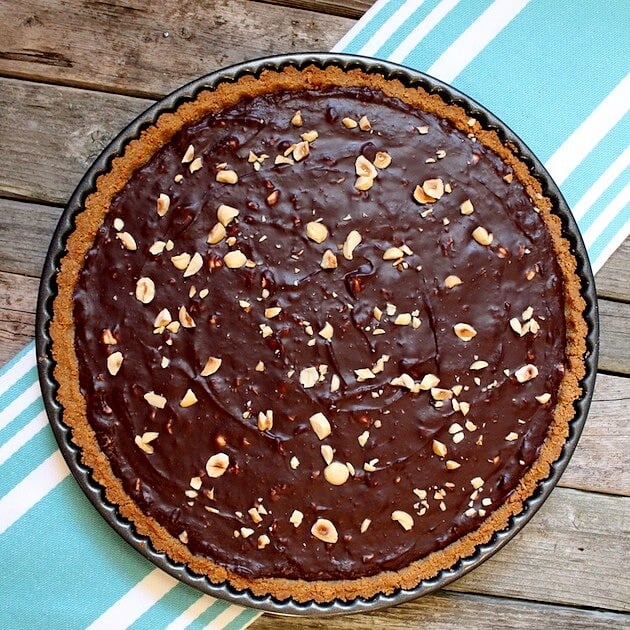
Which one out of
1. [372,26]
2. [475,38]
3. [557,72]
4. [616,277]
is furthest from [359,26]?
[616,277]

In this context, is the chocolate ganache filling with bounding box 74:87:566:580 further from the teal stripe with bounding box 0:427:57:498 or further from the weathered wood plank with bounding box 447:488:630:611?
the weathered wood plank with bounding box 447:488:630:611

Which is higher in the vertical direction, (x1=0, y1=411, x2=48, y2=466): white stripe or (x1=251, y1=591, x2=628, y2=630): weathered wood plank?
(x1=251, y1=591, x2=628, y2=630): weathered wood plank

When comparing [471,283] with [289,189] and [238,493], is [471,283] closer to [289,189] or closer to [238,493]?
[289,189]

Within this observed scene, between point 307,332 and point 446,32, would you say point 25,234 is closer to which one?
point 307,332

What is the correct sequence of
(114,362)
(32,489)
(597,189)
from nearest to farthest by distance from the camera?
(114,362)
(32,489)
(597,189)

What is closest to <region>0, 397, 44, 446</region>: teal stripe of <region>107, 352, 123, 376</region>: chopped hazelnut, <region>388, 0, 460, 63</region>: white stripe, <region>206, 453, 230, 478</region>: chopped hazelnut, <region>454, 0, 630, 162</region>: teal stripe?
<region>107, 352, 123, 376</region>: chopped hazelnut

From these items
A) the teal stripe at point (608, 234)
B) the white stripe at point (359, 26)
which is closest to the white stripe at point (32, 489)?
the white stripe at point (359, 26)

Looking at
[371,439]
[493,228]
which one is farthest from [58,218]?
[493,228]
